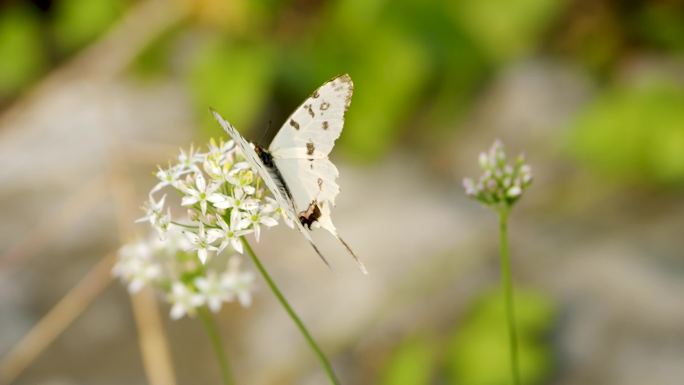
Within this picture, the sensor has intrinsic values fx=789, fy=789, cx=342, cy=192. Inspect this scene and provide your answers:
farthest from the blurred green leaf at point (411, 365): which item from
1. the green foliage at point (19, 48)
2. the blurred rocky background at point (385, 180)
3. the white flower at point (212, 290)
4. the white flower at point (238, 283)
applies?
the green foliage at point (19, 48)

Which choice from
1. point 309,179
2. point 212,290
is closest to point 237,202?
point 309,179

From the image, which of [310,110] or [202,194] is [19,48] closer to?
[202,194]

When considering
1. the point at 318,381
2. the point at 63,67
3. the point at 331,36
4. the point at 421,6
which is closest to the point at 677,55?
the point at 421,6

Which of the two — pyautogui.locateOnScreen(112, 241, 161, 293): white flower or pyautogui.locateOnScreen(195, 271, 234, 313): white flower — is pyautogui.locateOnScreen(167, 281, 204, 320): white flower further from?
pyautogui.locateOnScreen(112, 241, 161, 293): white flower

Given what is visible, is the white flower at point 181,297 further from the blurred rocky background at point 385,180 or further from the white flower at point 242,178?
the blurred rocky background at point 385,180

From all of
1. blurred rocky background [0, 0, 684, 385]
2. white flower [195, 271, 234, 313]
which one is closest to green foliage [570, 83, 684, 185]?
blurred rocky background [0, 0, 684, 385]
